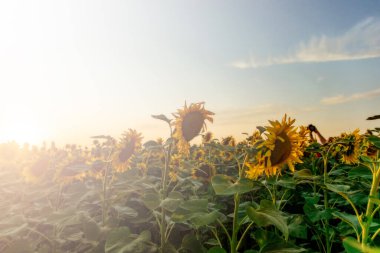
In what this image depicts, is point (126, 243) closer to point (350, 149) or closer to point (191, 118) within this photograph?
point (191, 118)

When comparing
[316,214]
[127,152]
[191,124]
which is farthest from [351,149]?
[127,152]

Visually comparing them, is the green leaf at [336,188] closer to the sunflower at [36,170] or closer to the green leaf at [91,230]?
the green leaf at [91,230]

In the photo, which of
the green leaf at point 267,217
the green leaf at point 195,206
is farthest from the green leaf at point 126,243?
the green leaf at point 267,217

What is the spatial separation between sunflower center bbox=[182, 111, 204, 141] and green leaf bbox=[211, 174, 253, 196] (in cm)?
136

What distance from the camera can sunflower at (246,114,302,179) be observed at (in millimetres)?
2611

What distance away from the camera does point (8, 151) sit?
8484 millimetres

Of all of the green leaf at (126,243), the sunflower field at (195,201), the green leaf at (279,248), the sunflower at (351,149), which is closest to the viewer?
the green leaf at (279,248)

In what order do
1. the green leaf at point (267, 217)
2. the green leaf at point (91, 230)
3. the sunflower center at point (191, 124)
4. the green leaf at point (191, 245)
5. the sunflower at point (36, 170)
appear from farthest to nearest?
1. the sunflower at point (36, 170)
2. the sunflower center at point (191, 124)
3. the green leaf at point (91, 230)
4. the green leaf at point (191, 245)
5. the green leaf at point (267, 217)

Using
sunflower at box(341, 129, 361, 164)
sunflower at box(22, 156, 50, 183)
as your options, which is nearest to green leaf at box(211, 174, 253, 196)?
sunflower at box(341, 129, 361, 164)

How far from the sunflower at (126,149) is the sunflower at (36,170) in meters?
1.84

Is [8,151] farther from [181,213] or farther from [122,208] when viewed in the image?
[181,213]

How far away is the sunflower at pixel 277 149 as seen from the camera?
2.61 meters

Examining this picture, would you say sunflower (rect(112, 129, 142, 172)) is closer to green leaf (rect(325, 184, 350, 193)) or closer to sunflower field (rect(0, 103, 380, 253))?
sunflower field (rect(0, 103, 380, 253))

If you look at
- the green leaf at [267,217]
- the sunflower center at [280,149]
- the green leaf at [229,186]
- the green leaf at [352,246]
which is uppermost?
the sunflower center at [280,149]
